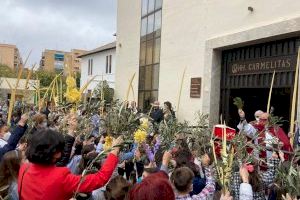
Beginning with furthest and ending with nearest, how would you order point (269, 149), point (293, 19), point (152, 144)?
point (293, 19) < point (152, 144) < point (269, 149)

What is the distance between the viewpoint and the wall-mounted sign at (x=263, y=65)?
9.61 m

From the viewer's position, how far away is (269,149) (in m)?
5.63

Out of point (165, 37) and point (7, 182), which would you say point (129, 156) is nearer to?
point (7, 182)

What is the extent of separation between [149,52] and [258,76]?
7155mm

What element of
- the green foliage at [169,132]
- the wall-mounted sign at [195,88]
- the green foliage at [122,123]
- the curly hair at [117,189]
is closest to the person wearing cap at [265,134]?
the green foliage at [169,132]

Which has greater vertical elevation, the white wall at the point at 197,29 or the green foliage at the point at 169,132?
the white wall at the point at 197,29

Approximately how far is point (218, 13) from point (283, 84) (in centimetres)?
314

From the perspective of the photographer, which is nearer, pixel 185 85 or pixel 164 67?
pixel 185 85

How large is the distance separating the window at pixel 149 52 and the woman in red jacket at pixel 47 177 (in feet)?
42.4

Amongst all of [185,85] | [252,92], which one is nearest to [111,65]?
[185,85]

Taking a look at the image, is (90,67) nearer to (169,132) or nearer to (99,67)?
(99,67)

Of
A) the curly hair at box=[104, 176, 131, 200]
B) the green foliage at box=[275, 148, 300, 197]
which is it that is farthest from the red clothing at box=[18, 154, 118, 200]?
the green foliage at box=[275, 148, 300, 197]

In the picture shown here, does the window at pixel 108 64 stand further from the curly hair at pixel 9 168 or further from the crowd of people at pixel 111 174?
the curly hair at pixel 9 168

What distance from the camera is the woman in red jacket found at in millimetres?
3104
